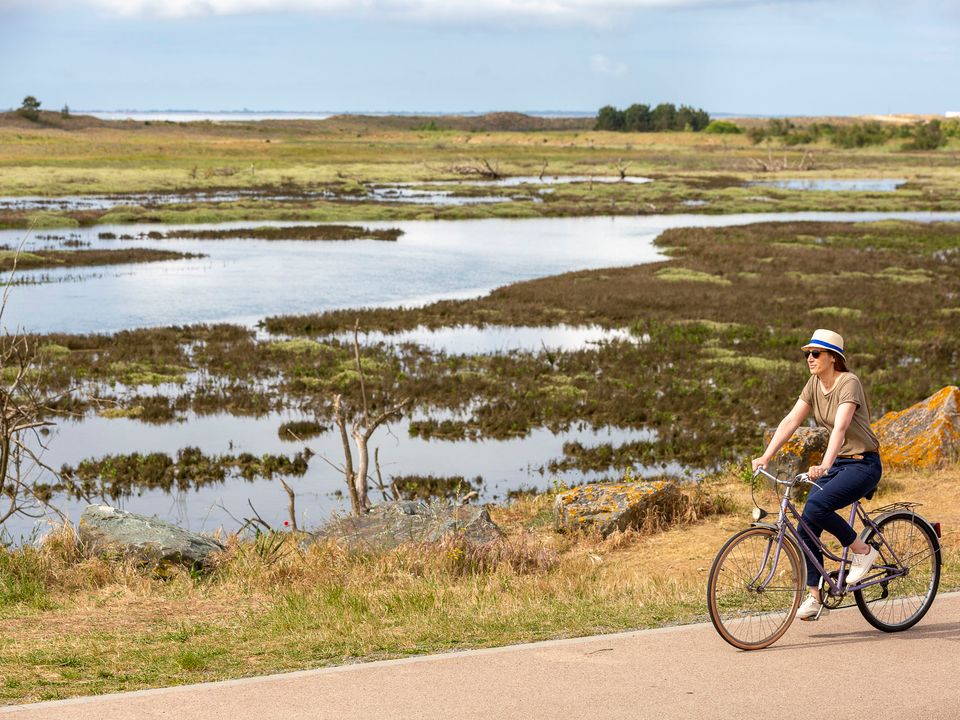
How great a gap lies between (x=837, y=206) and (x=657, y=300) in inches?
1660

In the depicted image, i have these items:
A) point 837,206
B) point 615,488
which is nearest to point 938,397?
point 615,488

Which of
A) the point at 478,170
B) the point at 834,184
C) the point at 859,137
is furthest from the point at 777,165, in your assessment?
the point at 859,137

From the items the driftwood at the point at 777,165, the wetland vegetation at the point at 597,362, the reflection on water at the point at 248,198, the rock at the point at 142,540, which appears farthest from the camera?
the driftwood at the point at 777,165

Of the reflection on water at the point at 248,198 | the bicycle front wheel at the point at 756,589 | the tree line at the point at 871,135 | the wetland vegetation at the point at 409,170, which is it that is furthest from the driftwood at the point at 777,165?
the bicycle front wheel at the point at 756,589

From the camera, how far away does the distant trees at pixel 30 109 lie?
168 meters

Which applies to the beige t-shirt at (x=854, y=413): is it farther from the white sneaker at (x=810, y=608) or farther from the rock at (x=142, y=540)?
the rock at (x=142, y=540)

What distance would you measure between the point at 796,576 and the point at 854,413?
1124 mm

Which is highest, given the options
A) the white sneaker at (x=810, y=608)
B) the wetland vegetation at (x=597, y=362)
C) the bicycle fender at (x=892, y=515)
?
the bicycle fender at (x=892, y=515)

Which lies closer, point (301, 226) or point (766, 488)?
point (766, 488)

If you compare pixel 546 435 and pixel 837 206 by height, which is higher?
pixel 837 206

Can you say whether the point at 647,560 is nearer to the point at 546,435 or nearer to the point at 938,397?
the point at 938,397

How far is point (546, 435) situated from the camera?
21906mm

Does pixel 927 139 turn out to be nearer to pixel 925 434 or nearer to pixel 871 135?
pixel 871 135

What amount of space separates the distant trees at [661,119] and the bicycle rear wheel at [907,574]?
7169 inches
